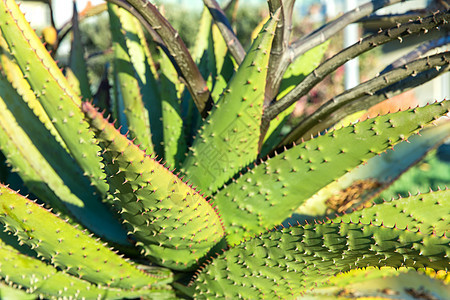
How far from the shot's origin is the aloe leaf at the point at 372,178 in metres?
1.32

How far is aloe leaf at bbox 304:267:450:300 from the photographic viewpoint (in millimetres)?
1231

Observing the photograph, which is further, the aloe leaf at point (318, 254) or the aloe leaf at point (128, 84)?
the aloe leaf at point (128, 84)

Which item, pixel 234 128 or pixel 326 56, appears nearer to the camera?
pixel 234 128

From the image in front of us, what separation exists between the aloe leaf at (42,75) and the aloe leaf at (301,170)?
39 cm

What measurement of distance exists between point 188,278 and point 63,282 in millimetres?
321

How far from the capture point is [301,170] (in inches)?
40.6

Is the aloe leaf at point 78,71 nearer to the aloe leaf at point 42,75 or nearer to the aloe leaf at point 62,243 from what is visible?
the aloe leaf at point 42,75

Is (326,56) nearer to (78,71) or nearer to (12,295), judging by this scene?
(78,71)

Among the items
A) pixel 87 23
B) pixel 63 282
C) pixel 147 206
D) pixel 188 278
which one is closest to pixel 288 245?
pixel 147 206

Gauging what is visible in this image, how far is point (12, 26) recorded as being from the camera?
3.28 ft

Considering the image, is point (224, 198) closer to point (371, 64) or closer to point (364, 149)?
point (364, 149)

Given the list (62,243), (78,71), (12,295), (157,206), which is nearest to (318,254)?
(157,206)

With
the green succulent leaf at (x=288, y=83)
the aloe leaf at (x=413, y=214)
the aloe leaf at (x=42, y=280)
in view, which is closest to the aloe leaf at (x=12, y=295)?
the aloe leaf at (x=42, y=280)

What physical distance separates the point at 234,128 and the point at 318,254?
1.24ft
